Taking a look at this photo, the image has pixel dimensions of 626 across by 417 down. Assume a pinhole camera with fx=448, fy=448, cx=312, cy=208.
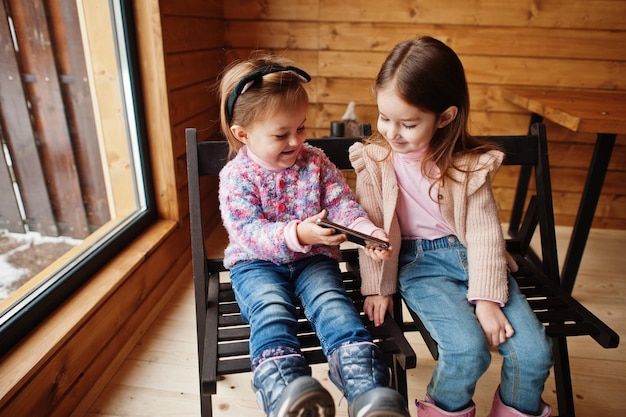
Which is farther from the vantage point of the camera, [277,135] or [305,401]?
[277,135]

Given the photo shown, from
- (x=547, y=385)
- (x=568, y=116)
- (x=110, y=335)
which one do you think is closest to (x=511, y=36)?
(x=568, y=116)

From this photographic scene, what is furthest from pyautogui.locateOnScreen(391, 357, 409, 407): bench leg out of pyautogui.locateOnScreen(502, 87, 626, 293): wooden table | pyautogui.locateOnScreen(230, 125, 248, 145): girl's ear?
pyautogui.locateOnScreen(502, 87, 626, 293): wooden table

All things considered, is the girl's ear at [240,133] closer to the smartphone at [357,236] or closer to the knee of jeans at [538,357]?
the smartphone at [357,236]

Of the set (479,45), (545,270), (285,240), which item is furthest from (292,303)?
(479,45)

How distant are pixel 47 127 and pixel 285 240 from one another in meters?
1.08

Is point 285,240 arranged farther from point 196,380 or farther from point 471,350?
point 196,380

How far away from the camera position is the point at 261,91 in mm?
1102

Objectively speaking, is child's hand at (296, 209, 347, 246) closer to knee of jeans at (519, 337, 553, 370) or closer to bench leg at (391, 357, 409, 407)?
bench leg at (391, 357, 409, 407)

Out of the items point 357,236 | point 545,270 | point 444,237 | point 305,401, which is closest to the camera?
point 305,401

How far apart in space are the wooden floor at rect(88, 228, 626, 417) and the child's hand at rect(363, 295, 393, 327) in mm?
383

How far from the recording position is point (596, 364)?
1645 mm

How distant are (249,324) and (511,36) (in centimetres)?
214

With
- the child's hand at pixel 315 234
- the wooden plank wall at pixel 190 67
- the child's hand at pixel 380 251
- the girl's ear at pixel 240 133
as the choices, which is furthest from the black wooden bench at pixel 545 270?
the wooden plank wall at pixel 190 67

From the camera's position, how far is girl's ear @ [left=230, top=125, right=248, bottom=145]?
1162mm
